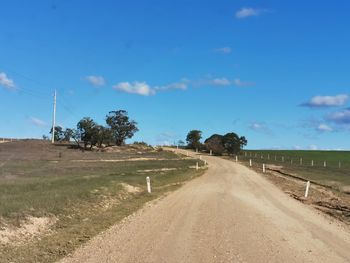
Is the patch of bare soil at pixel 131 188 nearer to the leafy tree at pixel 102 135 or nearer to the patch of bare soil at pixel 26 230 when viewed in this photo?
the patch of bare soil at pixel 26 230

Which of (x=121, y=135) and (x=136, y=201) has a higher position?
(x=121, y=135)

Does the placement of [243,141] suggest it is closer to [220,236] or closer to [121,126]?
[121,126]

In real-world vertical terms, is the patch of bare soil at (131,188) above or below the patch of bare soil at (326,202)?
above

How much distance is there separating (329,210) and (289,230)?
9.94 metres

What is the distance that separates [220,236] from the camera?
16.3 metres

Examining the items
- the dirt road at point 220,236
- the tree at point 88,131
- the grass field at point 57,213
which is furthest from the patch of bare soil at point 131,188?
the tree at point 88,131

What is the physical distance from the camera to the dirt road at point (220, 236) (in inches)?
521

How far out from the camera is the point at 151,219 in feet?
66.8

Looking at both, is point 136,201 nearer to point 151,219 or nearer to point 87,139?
point 151,219

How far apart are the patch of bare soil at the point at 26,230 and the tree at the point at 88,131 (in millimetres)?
75790

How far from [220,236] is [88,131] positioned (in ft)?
260

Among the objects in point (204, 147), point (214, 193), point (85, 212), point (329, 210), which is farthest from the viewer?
point (204, 147)

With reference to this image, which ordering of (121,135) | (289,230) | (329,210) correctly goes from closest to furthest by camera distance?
(289,230) < (329,210) < (121,135)

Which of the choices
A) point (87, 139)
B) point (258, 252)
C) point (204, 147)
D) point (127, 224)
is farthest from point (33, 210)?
point (204, 147)
